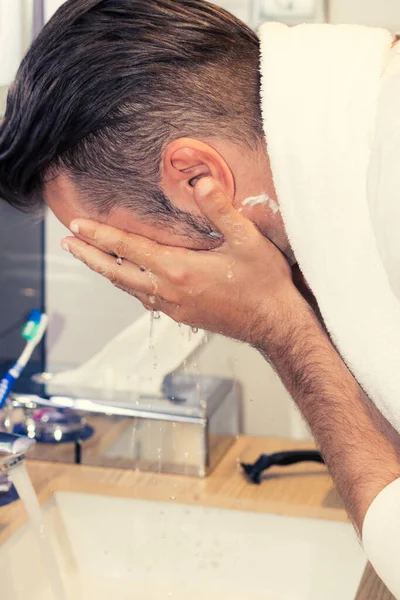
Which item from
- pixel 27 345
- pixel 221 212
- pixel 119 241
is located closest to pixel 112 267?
pixel 119 241

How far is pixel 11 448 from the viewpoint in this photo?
126 cm

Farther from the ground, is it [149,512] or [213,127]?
[213,127]

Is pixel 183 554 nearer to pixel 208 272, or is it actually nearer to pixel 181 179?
pixel 208 272

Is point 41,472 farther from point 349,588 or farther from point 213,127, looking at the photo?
point 213,127

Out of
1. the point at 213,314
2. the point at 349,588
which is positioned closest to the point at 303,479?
the point at 349,588

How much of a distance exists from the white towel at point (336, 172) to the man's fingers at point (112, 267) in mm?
179

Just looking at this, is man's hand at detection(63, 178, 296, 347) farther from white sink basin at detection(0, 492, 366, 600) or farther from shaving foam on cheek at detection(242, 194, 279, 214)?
white sink basin at detection(0, 492, 366, 600)

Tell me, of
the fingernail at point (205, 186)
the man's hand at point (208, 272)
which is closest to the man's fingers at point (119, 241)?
the man's hand at point (208, 272)

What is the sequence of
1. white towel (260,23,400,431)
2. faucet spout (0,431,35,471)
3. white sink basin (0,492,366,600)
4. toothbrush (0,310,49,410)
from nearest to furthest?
1. white towel (260,23,400,431)
2. faucet spout (0,431,35,471)
3. white sink basin (0,492,366,600)
4. toothbrush (0,310,49,410)

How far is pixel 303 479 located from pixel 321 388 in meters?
0.51

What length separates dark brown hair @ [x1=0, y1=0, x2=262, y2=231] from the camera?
984mm

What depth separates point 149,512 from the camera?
1.49 metres

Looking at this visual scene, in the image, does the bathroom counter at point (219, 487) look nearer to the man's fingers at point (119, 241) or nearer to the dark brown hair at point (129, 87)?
the man's fingers at point (119, 241)

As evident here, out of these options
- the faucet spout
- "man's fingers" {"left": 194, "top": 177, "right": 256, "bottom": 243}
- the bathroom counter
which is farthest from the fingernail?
the bathroom counter
